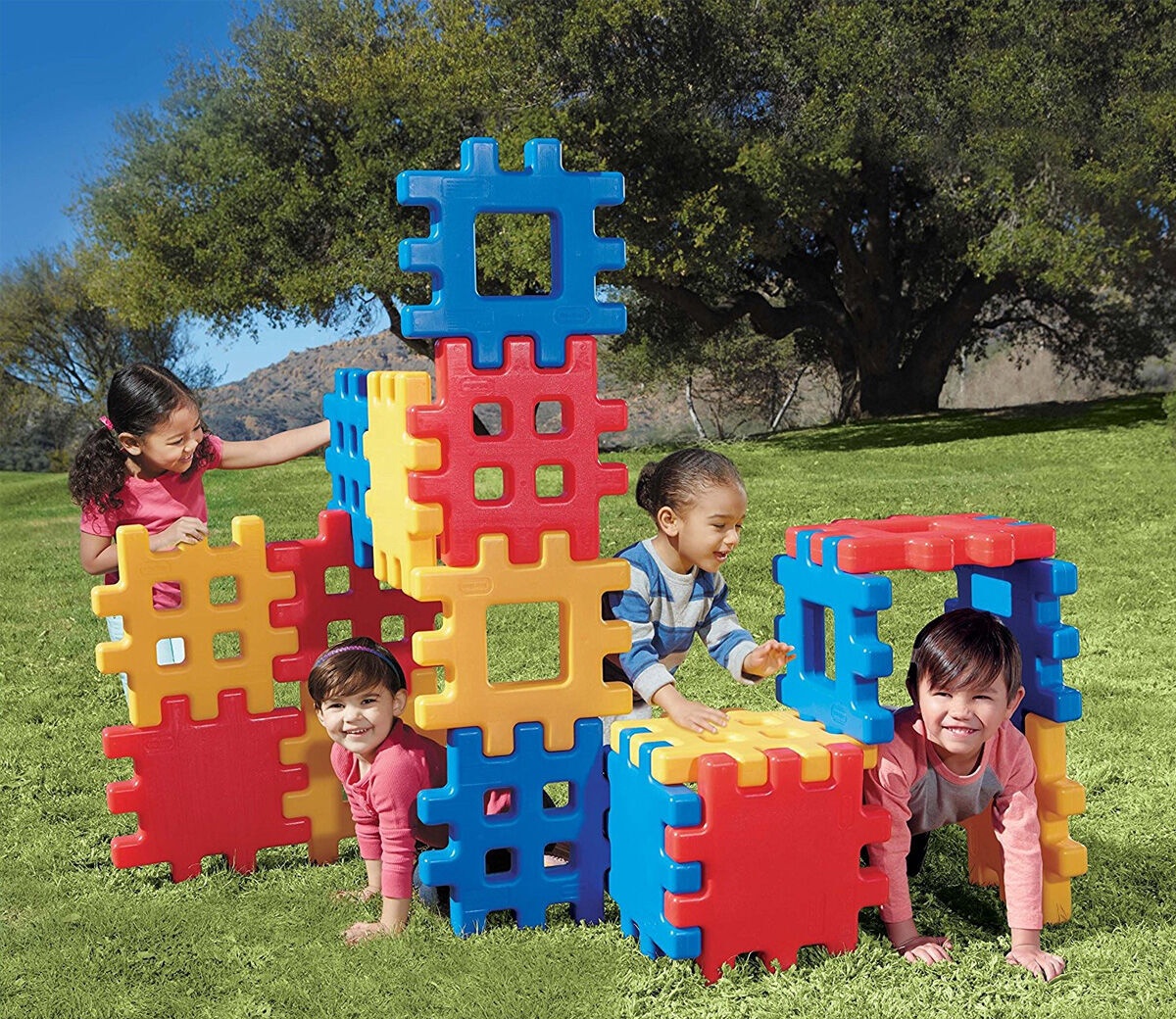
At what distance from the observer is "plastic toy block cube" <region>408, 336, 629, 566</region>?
2975 mm

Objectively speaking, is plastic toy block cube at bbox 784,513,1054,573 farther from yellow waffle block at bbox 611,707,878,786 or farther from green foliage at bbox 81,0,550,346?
green foliage at bbox 81,0,550,346

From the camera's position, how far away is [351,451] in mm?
3889

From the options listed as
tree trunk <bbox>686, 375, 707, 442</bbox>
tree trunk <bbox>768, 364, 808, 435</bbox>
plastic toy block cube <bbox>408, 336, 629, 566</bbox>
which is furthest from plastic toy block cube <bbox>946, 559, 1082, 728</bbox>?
tree trunk <bbox>768, 364, 808, 435</bbox>

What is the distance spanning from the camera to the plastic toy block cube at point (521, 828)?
123 inches

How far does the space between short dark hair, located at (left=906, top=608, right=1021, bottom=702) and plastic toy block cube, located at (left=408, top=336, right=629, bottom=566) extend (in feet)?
2.69

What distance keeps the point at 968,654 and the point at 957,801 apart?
420 millimetres

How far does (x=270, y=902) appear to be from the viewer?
11.4 feet

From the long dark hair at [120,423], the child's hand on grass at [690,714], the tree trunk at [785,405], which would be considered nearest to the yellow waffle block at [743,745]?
the child's hand on grass at [690,714]

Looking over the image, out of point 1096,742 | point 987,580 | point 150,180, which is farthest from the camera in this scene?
point 150,180

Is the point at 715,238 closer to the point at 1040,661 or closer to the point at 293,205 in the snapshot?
the point at 293,205

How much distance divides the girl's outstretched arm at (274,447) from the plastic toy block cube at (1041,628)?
2136 millimetres

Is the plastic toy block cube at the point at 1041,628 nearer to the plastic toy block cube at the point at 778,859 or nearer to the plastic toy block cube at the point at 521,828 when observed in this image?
the plastic toy block cube at the point at 778,859

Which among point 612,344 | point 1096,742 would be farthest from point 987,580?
point 612,344

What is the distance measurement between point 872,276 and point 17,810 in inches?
809
